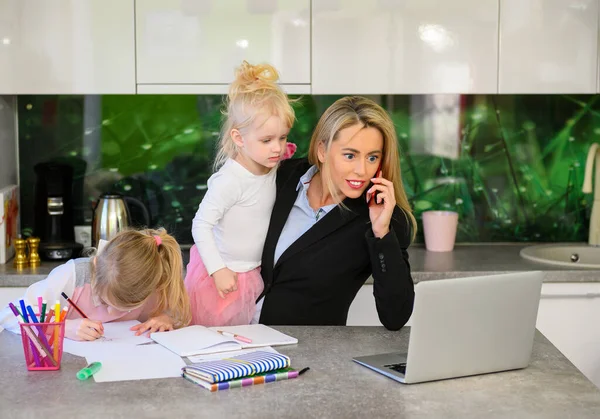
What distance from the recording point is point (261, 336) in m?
2.11

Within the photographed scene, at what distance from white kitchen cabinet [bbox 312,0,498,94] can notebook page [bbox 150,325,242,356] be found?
4.86 ft

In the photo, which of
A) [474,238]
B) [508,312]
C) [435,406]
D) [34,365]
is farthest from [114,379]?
[474,238]

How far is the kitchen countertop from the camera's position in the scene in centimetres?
317

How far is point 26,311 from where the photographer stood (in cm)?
189

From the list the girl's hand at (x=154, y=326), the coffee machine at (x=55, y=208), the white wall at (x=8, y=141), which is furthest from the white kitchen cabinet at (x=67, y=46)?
the girl's hand at (x=154, y=326)

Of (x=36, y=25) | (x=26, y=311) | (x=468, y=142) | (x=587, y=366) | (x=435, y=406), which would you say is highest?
(x=36, y=25)

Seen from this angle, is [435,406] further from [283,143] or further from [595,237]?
[595,237]

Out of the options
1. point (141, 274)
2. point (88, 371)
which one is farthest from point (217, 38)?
point (88, 371)

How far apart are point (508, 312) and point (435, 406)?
306 mm

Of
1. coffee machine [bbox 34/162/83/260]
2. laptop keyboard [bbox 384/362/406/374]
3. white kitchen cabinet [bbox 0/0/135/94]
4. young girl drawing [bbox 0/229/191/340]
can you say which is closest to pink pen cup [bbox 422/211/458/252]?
white kitchen cabinet [bbox 0/0/135/94]

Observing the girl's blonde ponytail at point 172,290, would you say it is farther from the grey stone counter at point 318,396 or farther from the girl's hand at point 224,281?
the grey stone counter at point 318,396

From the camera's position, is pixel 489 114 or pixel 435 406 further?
pixel 489 114

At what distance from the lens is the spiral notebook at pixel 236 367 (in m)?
1.77

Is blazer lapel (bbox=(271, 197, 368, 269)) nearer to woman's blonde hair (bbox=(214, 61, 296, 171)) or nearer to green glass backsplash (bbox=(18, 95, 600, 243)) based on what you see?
woman's blonde hair (bbox=(214, 61, 296, 171))
